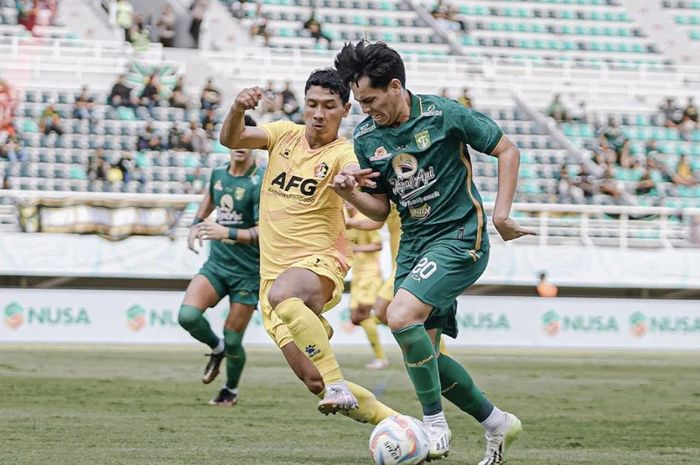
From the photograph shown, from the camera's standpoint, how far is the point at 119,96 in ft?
96.5

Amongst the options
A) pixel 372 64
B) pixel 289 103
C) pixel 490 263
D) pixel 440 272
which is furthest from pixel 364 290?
pixel 289 103

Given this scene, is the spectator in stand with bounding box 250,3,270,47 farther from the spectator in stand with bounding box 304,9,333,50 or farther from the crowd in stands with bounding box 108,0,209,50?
the crowd in stands with bounding box 108,0,209,50

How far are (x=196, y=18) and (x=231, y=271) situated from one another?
21571 millimetres

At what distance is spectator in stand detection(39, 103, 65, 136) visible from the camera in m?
28.5

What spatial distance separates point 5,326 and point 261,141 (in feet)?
43.7

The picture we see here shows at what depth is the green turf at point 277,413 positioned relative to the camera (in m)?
8.31

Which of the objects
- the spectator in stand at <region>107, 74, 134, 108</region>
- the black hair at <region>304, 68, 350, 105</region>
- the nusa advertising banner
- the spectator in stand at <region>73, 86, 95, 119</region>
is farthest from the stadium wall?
the black hair at <region>304, 68, 350, 105</region>

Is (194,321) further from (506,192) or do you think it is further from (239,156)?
(506,192)

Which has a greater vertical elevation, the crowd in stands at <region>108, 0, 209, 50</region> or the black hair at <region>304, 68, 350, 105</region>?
the black hair at <region>304, 68, 350, 105</region>

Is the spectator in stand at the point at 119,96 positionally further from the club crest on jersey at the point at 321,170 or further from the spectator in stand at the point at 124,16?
the club crest on jersey at the point at 321,170

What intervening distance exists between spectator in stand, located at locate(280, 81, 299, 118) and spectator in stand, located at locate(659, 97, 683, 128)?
31.2 feet

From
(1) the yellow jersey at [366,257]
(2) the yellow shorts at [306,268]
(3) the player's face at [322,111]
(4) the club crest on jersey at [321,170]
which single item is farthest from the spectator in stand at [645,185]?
(4) the club crest on jersey at [321,170]

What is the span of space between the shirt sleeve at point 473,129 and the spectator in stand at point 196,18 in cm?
2597

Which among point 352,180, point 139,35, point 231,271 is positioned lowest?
point 139,35
